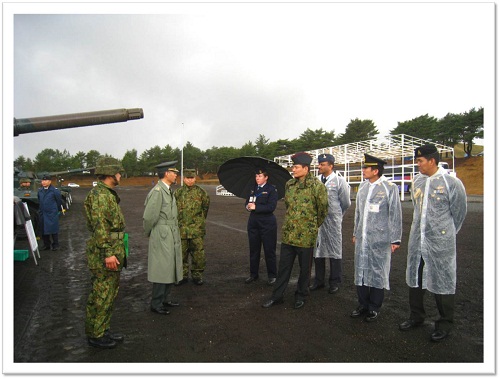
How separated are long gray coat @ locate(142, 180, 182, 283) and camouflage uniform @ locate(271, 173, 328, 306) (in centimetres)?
141

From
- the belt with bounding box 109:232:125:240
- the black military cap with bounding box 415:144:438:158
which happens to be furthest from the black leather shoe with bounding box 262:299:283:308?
the black military cap with bounding box 415:144:438:158

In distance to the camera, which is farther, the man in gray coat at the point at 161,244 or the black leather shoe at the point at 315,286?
the black leather shoe at the point at 315,286

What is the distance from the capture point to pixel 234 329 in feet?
12.0

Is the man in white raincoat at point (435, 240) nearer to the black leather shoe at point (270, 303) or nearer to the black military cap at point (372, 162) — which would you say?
the black military cap at point (372, 162)

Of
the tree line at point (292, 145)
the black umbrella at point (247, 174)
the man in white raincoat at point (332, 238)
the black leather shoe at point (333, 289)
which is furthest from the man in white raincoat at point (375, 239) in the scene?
the tree line at point (292, 145)

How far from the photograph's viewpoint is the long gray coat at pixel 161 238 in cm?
411

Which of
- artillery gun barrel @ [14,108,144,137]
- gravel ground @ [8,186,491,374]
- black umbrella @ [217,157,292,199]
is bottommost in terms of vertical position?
gravel ground @ [8,186,491,374]

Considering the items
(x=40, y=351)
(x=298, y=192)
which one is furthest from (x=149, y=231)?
(x=298, y=192)

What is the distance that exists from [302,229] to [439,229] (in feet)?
5.11

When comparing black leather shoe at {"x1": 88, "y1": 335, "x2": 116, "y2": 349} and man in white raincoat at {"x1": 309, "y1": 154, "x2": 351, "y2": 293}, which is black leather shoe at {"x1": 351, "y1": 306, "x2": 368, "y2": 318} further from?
black leather shoe at {"x1": 88, "y1": 335, "x2": 116, "y2": 349}

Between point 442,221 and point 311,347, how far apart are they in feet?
6.33

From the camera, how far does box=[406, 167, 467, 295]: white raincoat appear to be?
11.3 ft

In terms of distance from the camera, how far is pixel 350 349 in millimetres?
3197

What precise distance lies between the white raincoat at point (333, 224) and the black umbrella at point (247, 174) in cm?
81
